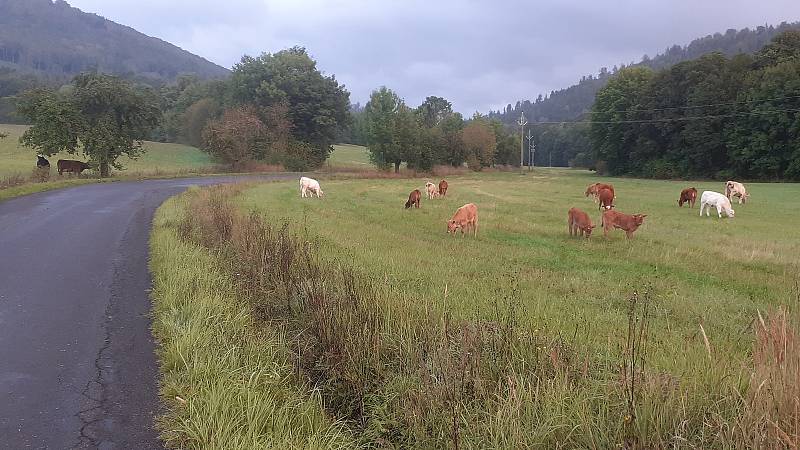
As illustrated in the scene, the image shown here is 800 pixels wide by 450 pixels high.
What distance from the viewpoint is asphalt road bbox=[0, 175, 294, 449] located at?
14.4 ft

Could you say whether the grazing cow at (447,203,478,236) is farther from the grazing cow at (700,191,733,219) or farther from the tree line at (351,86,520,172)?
the tree line at (351,86,520,172)

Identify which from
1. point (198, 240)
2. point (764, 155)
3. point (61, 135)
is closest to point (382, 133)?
point (61, 135)

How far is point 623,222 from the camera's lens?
627 inches

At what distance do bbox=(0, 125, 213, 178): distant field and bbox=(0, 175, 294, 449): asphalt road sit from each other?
1588 inches

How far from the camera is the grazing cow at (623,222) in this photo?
51.8 feet

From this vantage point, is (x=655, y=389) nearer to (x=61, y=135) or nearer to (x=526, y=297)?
(x=526, y=297)

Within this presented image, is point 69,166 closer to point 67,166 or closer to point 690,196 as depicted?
point 67,166

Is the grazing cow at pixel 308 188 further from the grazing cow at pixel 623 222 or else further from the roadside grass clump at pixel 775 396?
the roadside grass clump at pixel 775 396

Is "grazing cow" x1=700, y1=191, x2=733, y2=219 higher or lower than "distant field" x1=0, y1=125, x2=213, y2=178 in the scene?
lower

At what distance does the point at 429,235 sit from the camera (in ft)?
52.0

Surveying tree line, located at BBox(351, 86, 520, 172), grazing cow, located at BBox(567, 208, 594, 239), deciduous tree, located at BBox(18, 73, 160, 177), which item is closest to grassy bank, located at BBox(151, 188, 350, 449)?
grazing cow, located at BBox(567, 208, 594, 239)

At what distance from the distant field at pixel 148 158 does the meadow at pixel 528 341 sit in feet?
147

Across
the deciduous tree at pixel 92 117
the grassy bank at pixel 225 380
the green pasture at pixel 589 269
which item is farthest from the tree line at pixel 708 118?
the grassy bank at pixel 225 380

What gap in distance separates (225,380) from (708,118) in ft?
265
